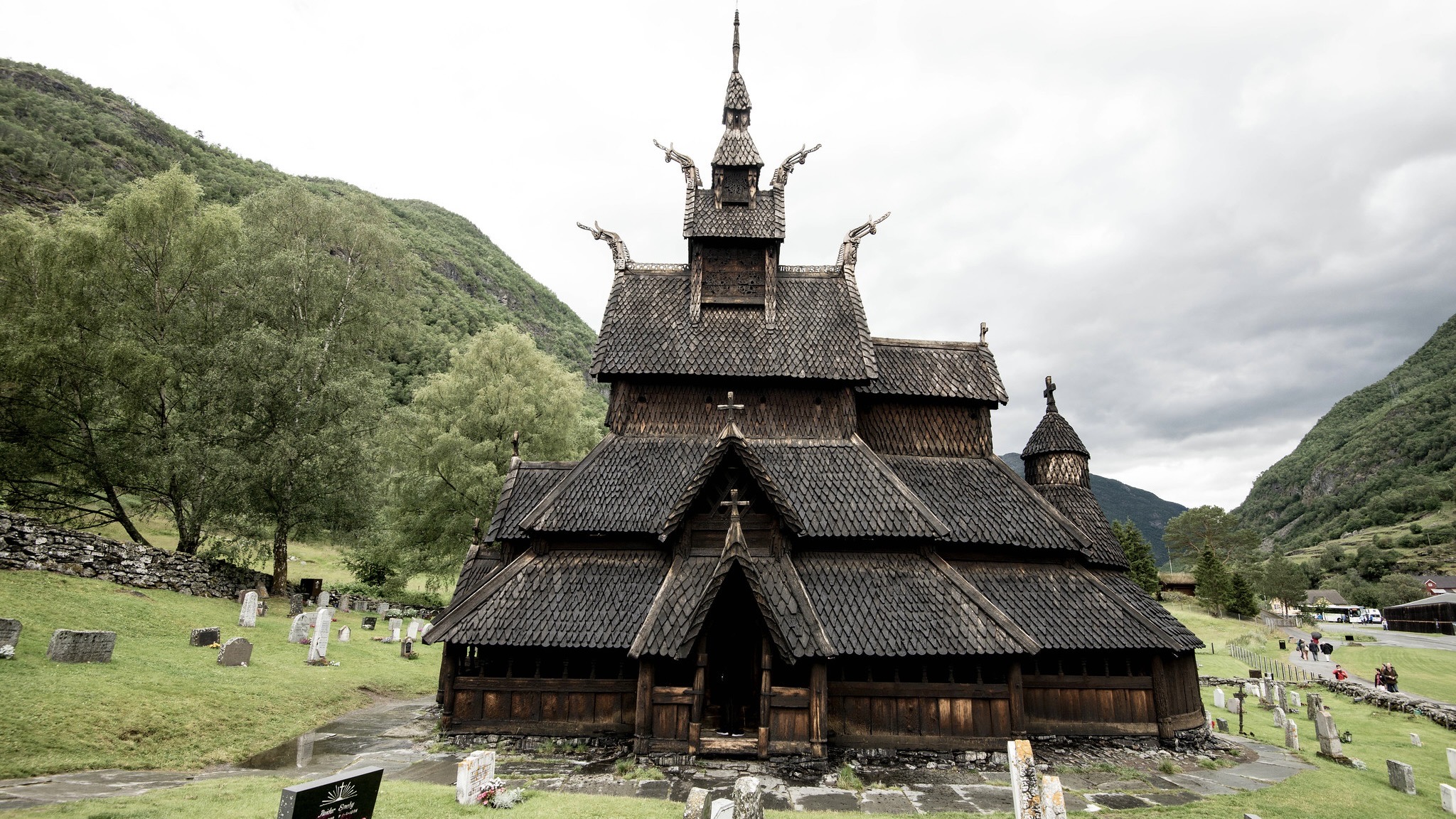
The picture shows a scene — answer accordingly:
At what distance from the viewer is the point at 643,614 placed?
43.2 ft

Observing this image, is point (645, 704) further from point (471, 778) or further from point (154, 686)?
point (154, 686)

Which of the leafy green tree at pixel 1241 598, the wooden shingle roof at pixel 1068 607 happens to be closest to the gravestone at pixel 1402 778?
the wooden shingle roof at pixel 1068 607

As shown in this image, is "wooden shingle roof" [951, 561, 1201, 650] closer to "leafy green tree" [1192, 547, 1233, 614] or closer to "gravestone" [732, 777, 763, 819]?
"gravestone" [732, 777, 763, 819]

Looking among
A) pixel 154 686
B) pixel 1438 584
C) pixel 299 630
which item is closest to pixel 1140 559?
pixel 299 630

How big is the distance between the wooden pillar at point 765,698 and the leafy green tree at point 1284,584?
96.0 m

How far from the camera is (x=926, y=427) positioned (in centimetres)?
1792

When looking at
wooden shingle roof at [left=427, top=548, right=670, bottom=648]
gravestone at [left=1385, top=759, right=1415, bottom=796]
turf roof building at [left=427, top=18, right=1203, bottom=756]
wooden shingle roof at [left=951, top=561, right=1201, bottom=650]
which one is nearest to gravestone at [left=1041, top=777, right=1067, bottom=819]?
turf roof building at [left=427, top=18, right=1203, bottom=756]

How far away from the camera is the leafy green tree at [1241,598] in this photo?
59781mm

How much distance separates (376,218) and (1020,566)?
3526 centimetres

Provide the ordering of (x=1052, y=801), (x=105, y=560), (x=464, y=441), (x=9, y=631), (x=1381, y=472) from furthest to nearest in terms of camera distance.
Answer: (x=1381, y=472) < (x=464, y=441) < (x=105, y=560) < (x=9, y=631) < (x=1052, y=801)

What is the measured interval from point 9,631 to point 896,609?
56.4 feet

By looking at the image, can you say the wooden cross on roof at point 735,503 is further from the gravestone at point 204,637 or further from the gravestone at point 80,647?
the gravestone at point 204,637

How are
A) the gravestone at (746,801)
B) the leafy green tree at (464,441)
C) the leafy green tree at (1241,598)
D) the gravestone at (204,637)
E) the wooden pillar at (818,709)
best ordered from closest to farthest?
the gravestone at (746,801) < the wooden pillar at (818,709) < the gravestone at (204,637) < the leafy green tree at (464,441) < the leafy green tree at (1241,598)

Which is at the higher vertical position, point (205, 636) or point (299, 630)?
point (205, 636)
